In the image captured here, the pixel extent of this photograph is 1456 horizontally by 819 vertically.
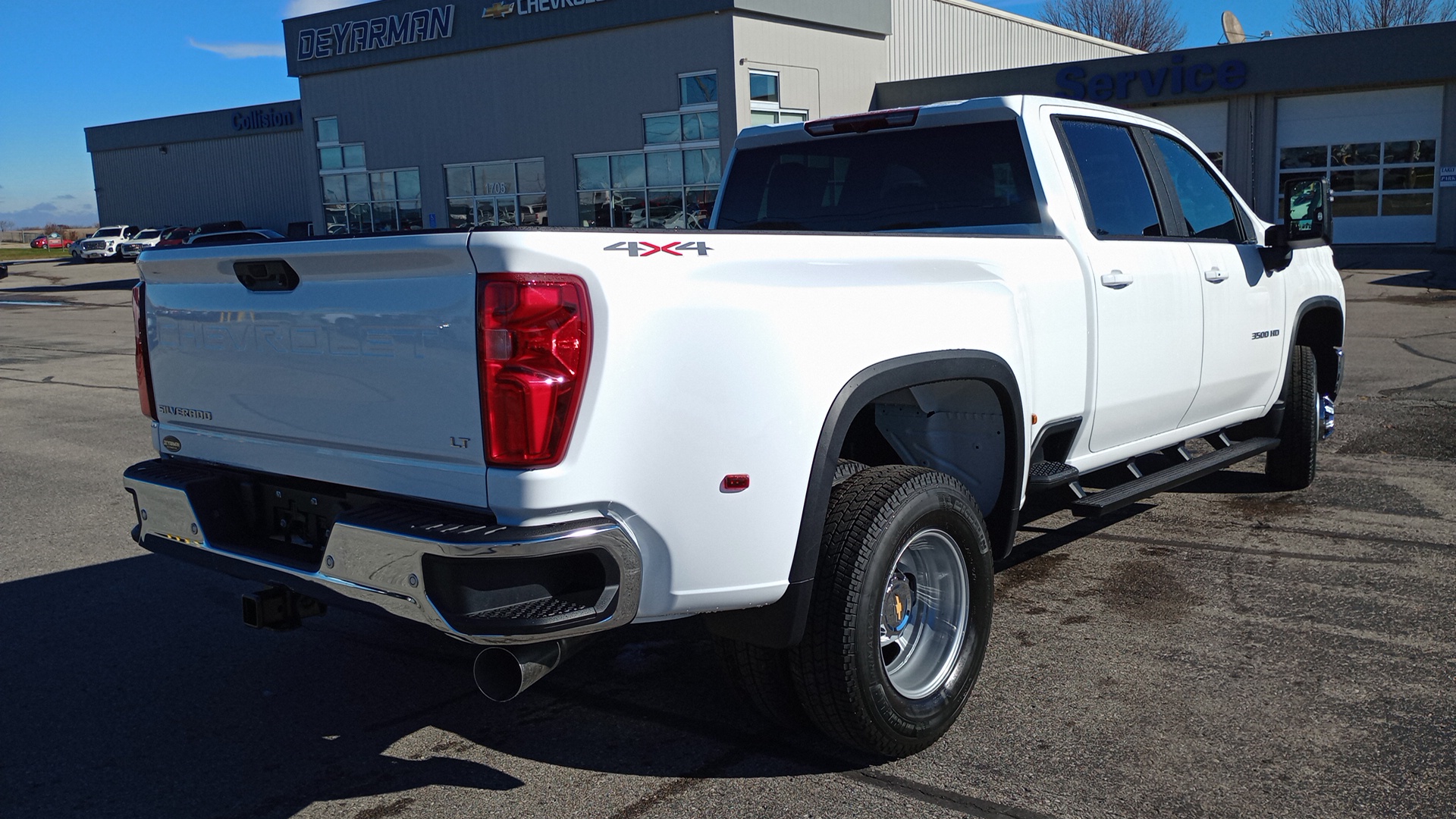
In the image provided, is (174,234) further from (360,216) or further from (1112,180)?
(1112,180)

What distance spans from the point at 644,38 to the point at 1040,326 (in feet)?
90.1

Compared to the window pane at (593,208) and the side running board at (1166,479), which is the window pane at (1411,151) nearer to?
the window pane at (593,208)

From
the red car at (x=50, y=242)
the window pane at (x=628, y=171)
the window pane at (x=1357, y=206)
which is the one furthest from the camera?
the red car at (x=50, y=242)

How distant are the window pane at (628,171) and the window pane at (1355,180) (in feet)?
55.3

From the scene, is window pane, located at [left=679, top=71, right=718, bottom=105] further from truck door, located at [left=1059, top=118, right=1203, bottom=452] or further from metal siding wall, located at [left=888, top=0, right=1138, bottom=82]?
truck door, located at [left=1059, top=118, right=1203, bottom=452]

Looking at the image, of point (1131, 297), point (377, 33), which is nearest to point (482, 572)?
point (1131, 297)

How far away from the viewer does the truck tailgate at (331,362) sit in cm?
284

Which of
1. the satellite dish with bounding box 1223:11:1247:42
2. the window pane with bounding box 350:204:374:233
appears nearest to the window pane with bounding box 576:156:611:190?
the window pane with bounding box 350:204:374:233

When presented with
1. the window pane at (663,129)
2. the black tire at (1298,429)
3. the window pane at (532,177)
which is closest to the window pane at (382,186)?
the window pane at (532,177)

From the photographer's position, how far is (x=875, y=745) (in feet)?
11.2

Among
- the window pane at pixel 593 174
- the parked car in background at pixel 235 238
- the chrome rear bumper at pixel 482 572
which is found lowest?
the chrome rear bumper at pixel 482 572

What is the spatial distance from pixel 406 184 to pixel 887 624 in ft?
113

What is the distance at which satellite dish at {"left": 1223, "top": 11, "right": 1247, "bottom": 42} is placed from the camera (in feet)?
87.2

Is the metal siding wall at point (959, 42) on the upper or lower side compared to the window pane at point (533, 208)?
upper
